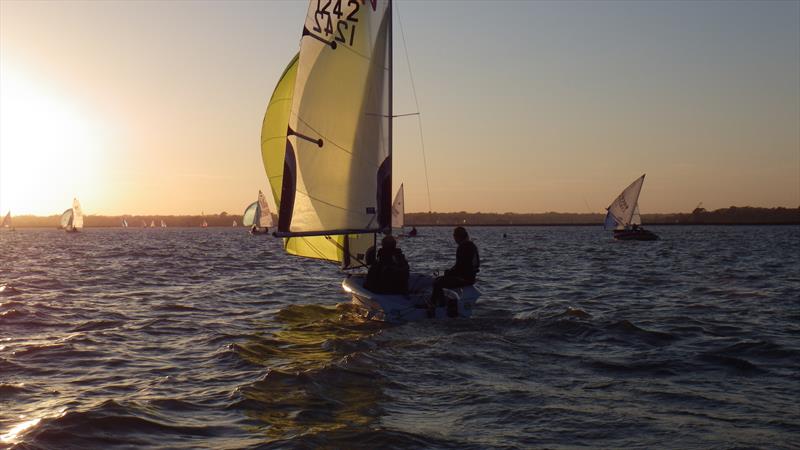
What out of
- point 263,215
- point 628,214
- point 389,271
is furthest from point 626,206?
point 389,271

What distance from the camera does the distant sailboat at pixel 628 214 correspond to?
245ft

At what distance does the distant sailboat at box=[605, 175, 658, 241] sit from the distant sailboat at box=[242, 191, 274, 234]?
44973 millimetres

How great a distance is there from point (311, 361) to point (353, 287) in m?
4.24

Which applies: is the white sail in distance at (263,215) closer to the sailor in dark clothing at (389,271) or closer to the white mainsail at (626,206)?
the white mainsail at (626,206)

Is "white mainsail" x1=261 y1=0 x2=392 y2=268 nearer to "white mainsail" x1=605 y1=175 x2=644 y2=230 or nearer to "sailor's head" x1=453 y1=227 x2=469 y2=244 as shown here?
"sailor's head" x1=453 y1=227 x2=469 y2=244

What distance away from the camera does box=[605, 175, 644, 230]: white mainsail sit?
74.6 m

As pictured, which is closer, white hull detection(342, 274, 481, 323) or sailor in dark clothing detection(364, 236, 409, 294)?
white hull detection(342, 274, 481, 323)

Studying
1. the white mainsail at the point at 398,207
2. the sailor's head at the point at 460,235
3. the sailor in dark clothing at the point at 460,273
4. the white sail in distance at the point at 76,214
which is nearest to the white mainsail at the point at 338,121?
the sailor's head at the point at 460,235

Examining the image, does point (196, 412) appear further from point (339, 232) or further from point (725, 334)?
point (725, 334)

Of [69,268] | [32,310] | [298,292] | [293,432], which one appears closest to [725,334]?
[293,432]

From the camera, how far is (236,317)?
1847 cm

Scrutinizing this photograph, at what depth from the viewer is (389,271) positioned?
1566 cm

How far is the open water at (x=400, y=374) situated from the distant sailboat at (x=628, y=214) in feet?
177

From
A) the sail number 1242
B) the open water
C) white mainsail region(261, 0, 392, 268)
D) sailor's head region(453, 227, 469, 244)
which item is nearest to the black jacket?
sailor's head region(453, 227, 469, 244)
